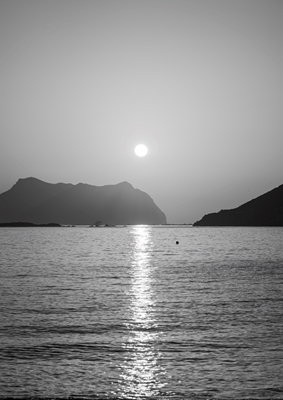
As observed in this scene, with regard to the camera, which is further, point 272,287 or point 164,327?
point 272,287

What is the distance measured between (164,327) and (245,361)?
7744 mm

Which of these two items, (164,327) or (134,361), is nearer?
(134,361)

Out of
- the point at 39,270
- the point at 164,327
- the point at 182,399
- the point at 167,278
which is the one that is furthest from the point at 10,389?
the point at 39,270

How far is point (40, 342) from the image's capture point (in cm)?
2209

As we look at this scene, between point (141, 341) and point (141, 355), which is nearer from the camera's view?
point (141, 355)

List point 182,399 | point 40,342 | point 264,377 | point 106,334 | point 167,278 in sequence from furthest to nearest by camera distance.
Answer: point 167,278, point 106,334, point 40,342, point 264,377, point 182,399

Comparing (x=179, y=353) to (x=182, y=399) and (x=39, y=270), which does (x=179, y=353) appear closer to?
(x=182, y=399)

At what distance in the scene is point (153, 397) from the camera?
48.3ft

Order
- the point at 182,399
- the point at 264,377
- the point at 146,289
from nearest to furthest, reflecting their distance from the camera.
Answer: the point at 182,399 → the point at 264,377 → the point at 146,289

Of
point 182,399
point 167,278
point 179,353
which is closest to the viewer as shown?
point 182,399

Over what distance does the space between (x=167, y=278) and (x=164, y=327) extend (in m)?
28.0

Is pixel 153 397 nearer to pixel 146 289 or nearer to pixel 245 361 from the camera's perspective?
pixel 245 361

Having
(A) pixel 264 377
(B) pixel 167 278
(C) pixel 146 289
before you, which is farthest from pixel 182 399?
(B) pixel 167 278

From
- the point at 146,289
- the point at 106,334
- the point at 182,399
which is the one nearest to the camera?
the point at 182,399
